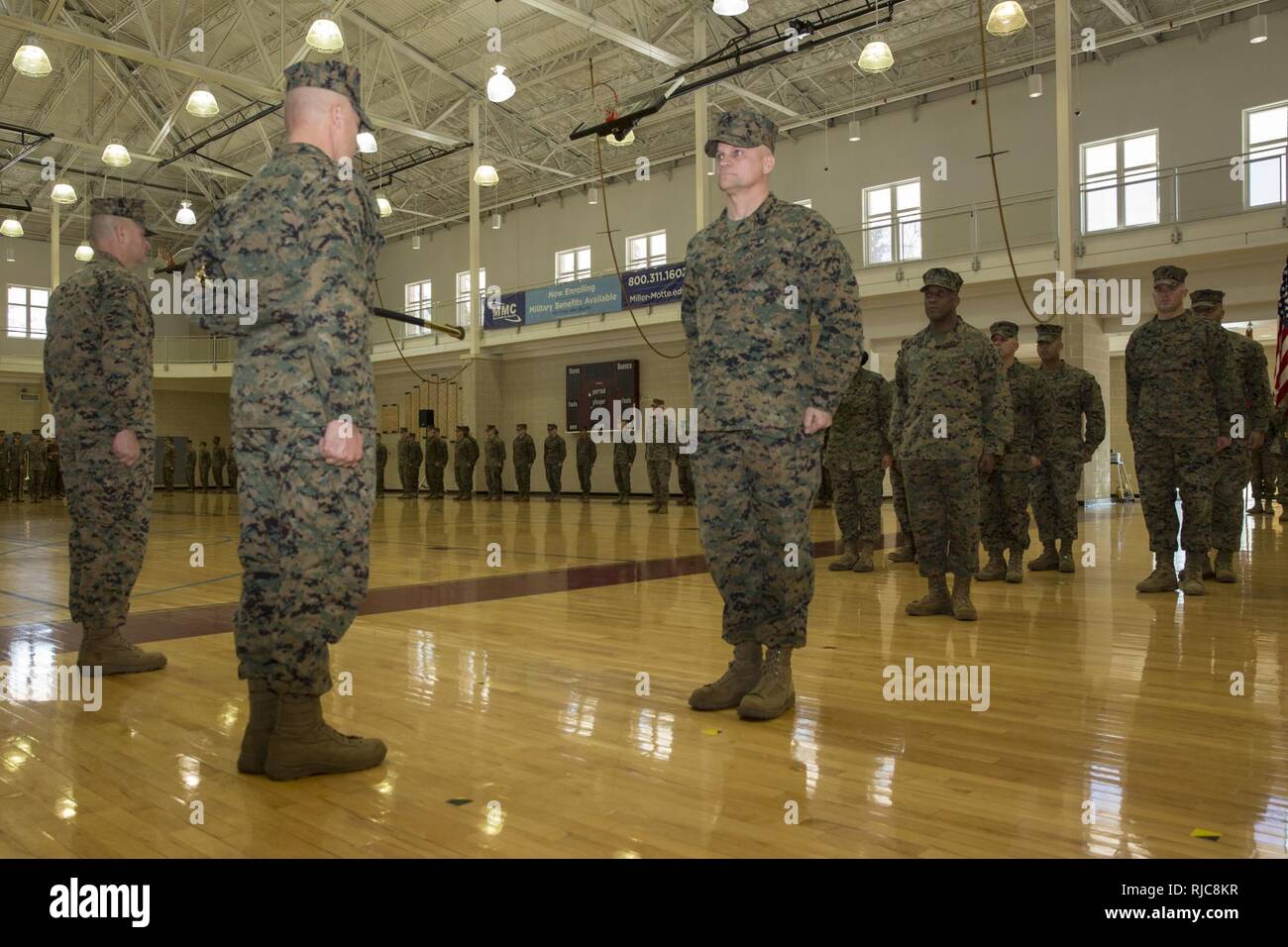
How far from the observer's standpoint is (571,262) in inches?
866

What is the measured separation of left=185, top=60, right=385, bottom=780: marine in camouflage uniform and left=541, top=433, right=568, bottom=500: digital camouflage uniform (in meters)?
15.5

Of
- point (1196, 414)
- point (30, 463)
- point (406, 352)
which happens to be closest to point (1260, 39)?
point (1196, 414)

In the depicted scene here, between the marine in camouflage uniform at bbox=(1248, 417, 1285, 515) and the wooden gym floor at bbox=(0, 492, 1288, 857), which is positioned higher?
the marine in camouflage uniform at bbox=(1248, 417, 1285, 515)

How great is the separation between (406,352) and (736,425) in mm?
20364

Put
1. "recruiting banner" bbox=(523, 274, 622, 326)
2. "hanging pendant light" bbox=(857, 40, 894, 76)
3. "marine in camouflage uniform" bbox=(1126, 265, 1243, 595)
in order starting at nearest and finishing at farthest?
1. "marine in camouflage uniform" bbox=(1126, 265, 1243, 595)
2. "hanging pendant light" bbox=(857, 40, 894, 76)
3. "recruiting banner" bbox=(523, 274, 622, 326)

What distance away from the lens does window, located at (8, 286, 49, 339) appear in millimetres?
24391

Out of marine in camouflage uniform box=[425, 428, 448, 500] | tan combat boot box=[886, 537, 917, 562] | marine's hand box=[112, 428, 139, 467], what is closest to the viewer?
marine's hand box=[112, 428, 139, 467]

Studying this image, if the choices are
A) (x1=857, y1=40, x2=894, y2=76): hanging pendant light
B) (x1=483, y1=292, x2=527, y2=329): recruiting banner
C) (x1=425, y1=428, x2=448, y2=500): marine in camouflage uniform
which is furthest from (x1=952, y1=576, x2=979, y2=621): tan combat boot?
(x1=483, y1=292, x2=527, y2=329): recruiting banner

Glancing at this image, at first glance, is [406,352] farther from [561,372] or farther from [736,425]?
[736,425]

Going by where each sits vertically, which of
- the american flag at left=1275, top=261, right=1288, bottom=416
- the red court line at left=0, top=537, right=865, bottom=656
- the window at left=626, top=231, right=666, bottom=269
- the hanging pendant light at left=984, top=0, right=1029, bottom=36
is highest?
the window at left=626, top=231, right=666, bottom=269

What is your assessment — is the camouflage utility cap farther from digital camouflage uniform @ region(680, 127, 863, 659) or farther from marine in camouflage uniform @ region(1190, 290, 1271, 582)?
marine in camouflage uniform @ region(1190, 290, 1271, 582)

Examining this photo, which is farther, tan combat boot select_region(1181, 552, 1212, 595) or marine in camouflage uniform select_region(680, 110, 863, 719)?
tan combat boot select_region(1181, 552, 1212, 595)

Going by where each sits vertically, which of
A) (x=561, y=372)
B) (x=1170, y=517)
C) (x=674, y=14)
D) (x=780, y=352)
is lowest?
(x=1170, y=517)

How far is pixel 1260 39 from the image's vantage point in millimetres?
13164
